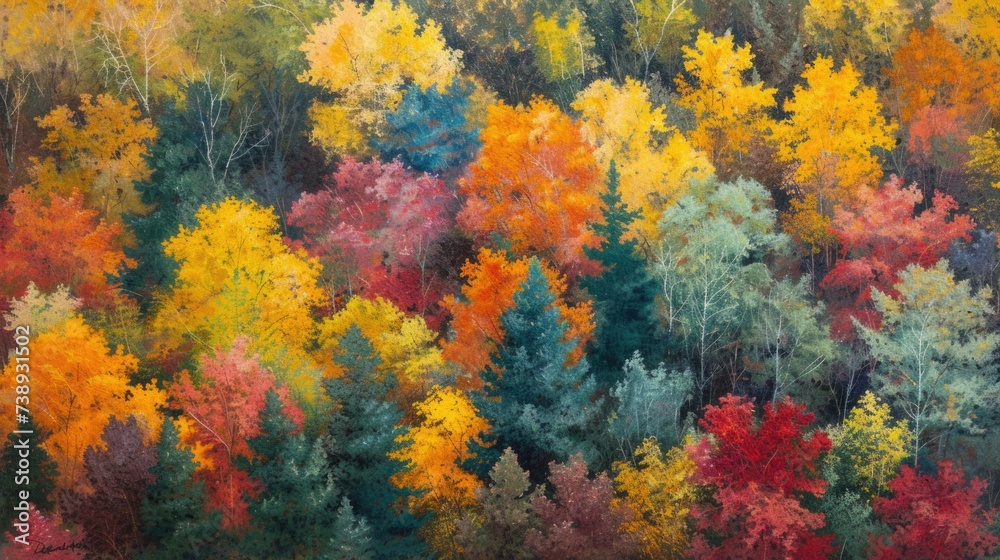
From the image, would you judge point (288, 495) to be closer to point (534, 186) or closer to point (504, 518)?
point (504, 518)

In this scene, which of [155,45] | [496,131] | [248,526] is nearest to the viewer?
[248,526]

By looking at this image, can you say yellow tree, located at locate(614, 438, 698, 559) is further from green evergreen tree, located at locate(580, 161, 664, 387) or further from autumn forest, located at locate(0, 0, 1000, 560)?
green evergreen tree, located at locate(580, 161, 664, 387)

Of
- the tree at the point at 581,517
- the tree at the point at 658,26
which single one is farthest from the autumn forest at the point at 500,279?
the tree at the point at 658,26

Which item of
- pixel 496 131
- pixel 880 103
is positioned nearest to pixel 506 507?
pixel 496 131

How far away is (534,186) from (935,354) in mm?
15965

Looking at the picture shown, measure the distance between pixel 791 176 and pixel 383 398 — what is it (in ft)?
70.0

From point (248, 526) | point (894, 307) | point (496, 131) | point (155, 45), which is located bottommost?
point (894, 307)

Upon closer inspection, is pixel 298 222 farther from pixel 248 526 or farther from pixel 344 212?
pixel 248 526

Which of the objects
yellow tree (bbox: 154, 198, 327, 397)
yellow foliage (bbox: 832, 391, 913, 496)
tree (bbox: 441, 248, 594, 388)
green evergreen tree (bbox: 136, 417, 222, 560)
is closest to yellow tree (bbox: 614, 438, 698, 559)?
tree (bbox: 441, 248, 594, 388)

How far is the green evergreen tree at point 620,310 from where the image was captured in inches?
1676

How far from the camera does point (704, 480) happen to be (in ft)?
120

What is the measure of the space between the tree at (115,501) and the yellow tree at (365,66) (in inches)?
774

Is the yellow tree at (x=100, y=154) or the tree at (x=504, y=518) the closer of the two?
the tree at (x=504, y=518)
